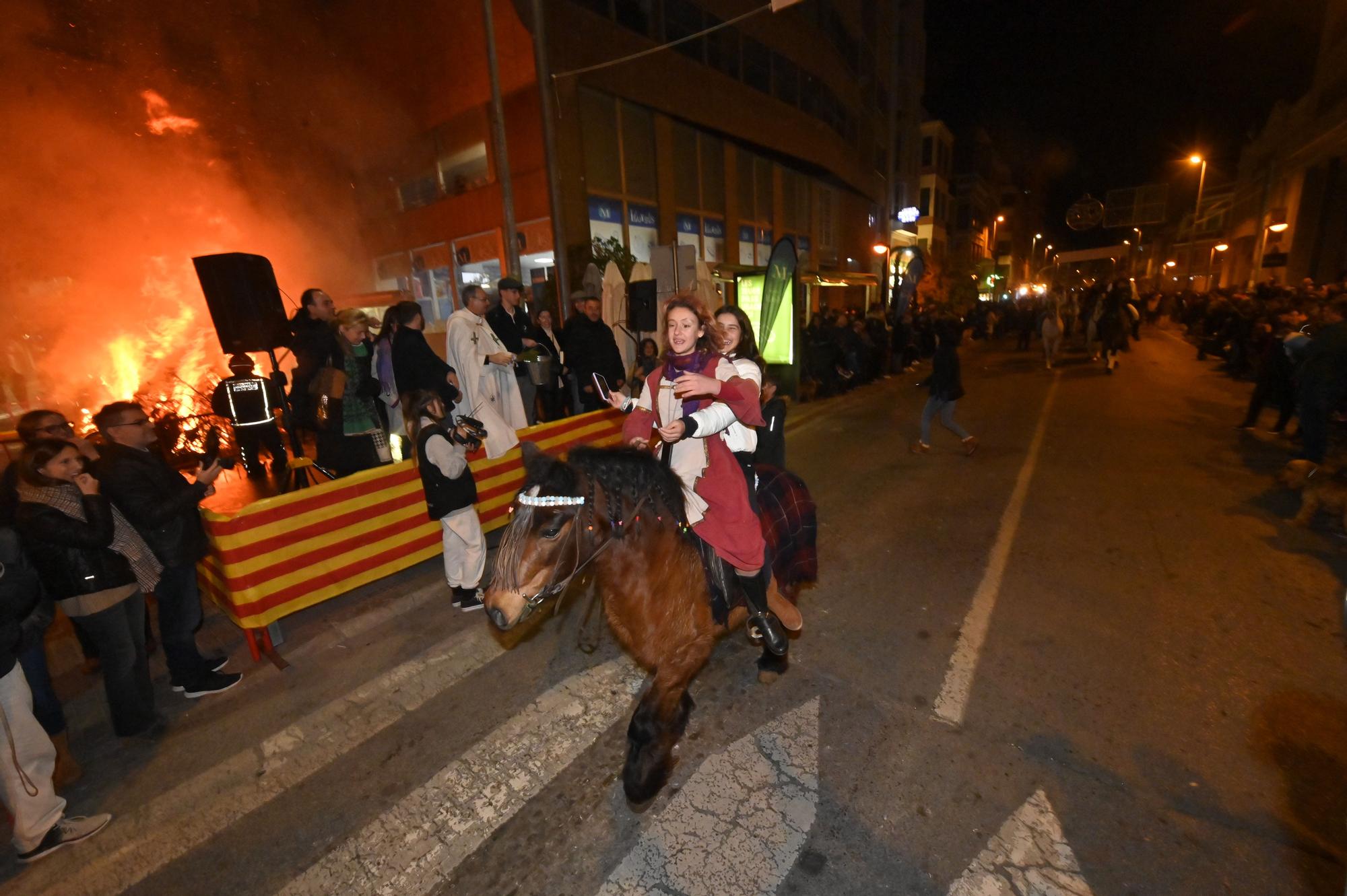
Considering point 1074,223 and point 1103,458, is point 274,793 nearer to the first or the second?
point 1103,458

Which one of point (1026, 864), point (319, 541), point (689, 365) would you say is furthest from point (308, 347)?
point (1026, 864)

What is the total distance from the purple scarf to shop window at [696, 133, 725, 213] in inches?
714

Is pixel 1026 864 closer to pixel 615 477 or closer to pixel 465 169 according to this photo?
pixel 615 477

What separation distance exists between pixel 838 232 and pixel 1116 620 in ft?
95.9

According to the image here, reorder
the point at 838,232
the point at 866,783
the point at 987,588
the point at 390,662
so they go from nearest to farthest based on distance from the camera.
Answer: the point at 866,783
the point at 390,662
the point at 987,588
the point at 838,232

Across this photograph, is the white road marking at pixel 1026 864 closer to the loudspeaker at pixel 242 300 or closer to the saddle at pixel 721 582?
the saddle at pixel 721 582

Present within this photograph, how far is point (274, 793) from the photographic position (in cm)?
310

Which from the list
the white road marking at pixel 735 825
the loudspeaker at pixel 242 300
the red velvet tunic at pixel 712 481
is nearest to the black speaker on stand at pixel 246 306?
the loudspeaker at pixel 242 300

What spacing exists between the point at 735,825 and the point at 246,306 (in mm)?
8000

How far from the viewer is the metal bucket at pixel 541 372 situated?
867 cm

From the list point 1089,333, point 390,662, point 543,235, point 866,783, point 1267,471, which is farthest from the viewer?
point 1089,333

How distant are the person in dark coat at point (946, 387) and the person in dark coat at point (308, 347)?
7660 millimetres

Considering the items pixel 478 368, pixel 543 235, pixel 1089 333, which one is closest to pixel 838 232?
pixel 1089 333

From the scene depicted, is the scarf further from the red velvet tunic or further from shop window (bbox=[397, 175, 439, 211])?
shop window (bbox=[397, 175, 439, 211])
